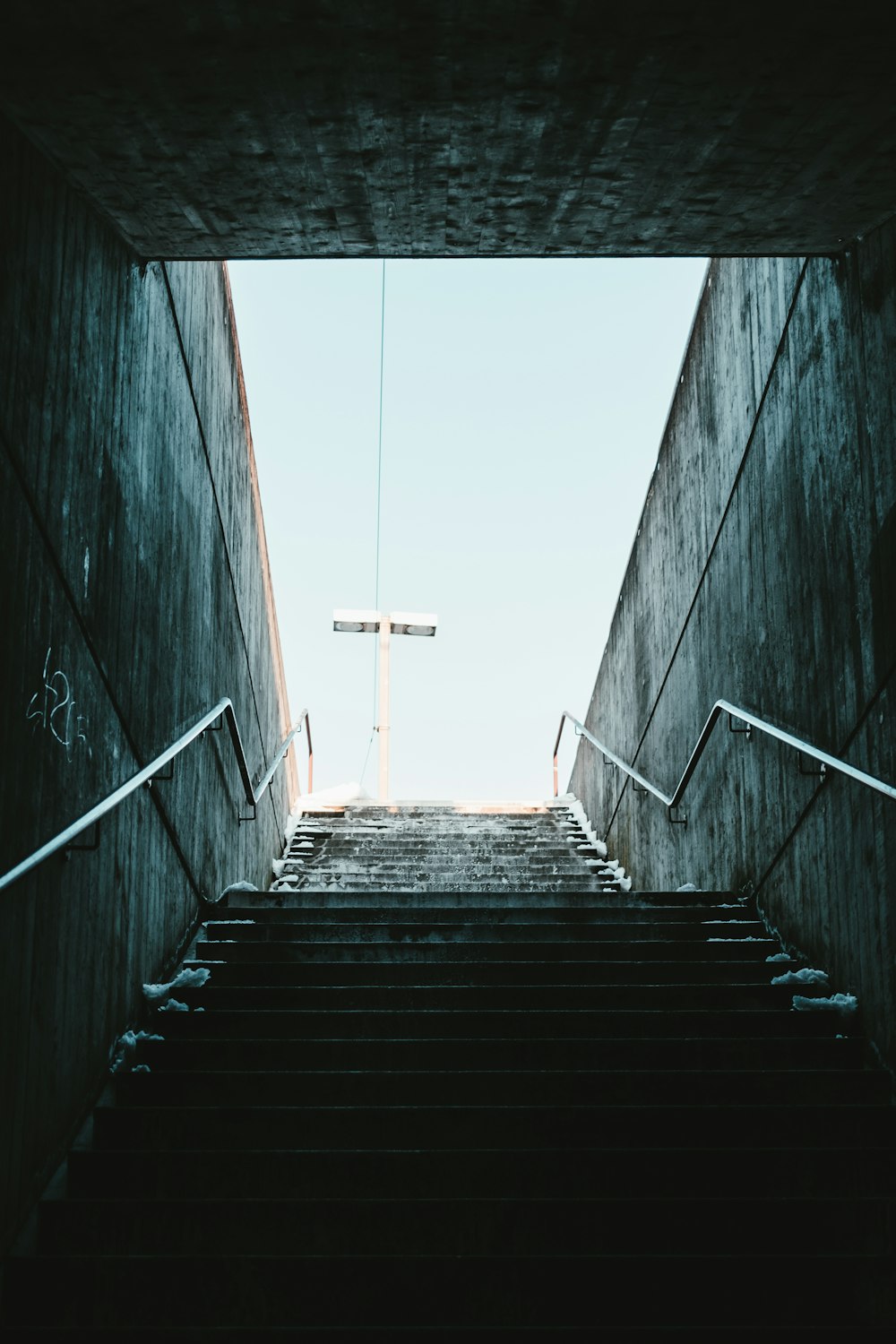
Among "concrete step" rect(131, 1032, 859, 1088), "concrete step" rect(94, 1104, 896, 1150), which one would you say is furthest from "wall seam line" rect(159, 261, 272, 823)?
"concrete step" rect(94, 1104, 896, 1150)

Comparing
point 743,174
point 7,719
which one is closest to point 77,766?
point 7,719

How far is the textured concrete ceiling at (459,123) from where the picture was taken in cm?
329

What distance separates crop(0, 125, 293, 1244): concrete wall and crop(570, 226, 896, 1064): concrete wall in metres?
2.69

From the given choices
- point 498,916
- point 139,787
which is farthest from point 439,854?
point 139,787

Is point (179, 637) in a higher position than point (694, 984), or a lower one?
higher

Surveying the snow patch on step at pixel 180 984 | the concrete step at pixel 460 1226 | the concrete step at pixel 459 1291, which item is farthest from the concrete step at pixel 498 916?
the concrete step at pixel 459 1291

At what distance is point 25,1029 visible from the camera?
10.9 feet

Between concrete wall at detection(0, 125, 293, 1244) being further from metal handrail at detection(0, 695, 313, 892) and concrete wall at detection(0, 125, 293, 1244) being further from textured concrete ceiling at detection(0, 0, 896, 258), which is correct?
textured concrete ceiling at detection(0, 0, 896, 258)

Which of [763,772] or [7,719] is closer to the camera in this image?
[7,719]

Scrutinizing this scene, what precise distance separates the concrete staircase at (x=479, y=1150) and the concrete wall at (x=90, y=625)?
0.31m

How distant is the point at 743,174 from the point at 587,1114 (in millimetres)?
3109

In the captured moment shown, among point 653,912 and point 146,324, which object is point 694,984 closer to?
point 653,912

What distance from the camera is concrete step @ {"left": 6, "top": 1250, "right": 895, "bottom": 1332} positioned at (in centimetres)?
312

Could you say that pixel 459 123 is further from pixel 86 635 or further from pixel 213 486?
pixel 213 486
